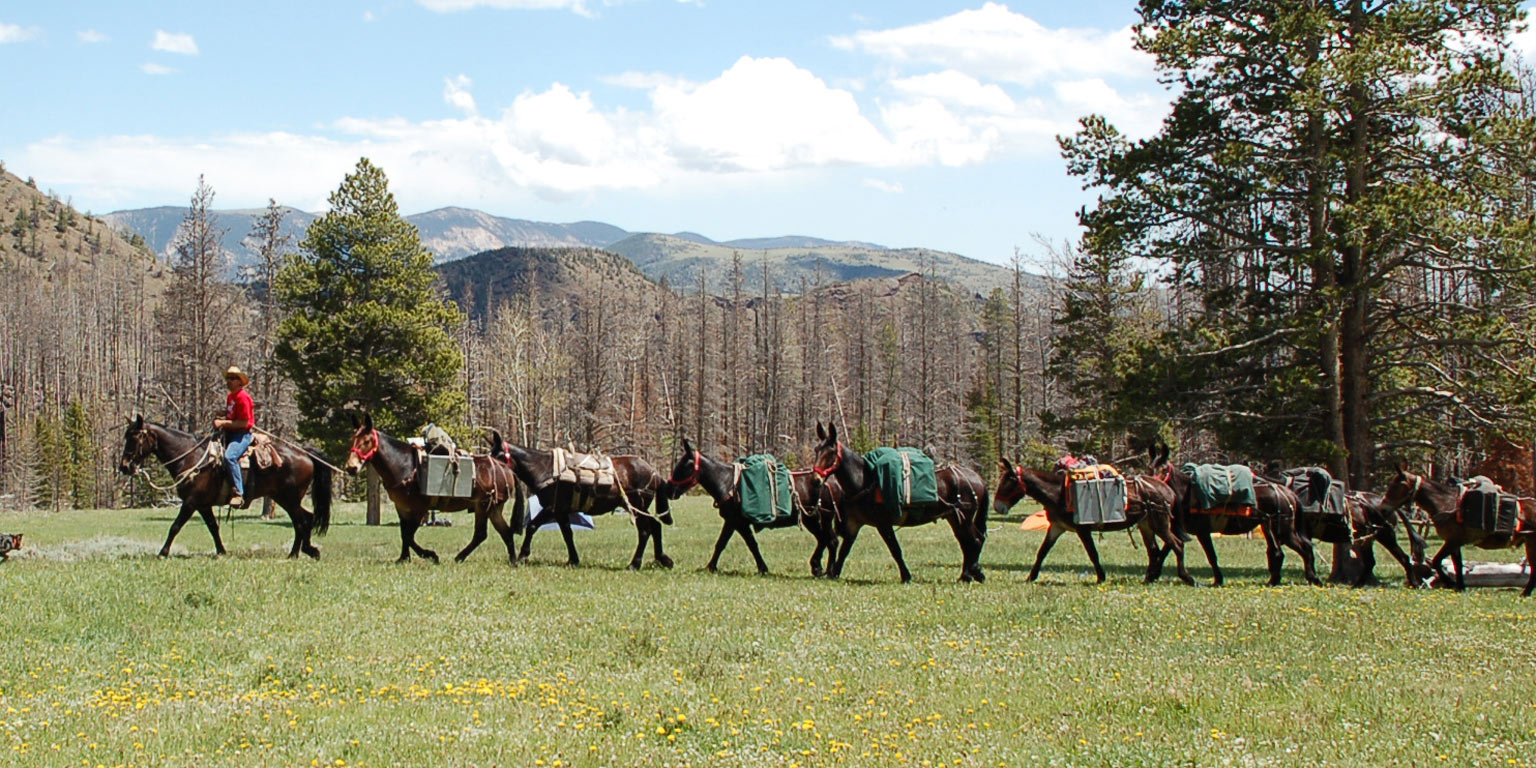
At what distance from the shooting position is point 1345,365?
81.5ft

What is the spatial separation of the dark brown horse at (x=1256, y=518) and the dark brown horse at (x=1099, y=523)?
0.35 metres

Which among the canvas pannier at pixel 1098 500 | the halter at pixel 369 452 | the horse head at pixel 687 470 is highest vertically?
the halter at pixel 369 452

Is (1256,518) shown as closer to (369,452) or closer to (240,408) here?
(369,452)

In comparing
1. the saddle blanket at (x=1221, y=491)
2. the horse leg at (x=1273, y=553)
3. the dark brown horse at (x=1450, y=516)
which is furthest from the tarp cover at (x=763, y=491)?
the dark brown horse at (x=1450, y=516)

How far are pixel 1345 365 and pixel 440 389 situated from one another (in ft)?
97.5

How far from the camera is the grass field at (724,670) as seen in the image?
796 cm

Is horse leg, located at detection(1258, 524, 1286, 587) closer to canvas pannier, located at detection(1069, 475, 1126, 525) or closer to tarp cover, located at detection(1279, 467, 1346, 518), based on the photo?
tarp cover, located at detection(1279, 467, 1346, 518)

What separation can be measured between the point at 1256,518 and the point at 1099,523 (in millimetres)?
3860

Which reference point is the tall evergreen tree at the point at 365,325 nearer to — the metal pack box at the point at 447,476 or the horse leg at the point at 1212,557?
the metal pack box at the point at 447,476

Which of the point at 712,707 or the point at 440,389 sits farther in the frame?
the point at 440,389

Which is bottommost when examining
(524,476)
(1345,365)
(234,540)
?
(234,540)

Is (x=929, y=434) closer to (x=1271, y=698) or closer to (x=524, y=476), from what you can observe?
(x=524, y=476)

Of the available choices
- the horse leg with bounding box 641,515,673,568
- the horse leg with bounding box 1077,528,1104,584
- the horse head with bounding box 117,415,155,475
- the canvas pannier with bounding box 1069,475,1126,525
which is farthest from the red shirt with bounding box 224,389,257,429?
the horse leg with bounding box 1077,528,1104,584

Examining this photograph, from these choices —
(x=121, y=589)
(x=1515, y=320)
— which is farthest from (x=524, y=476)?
(x=1515, y=320)
